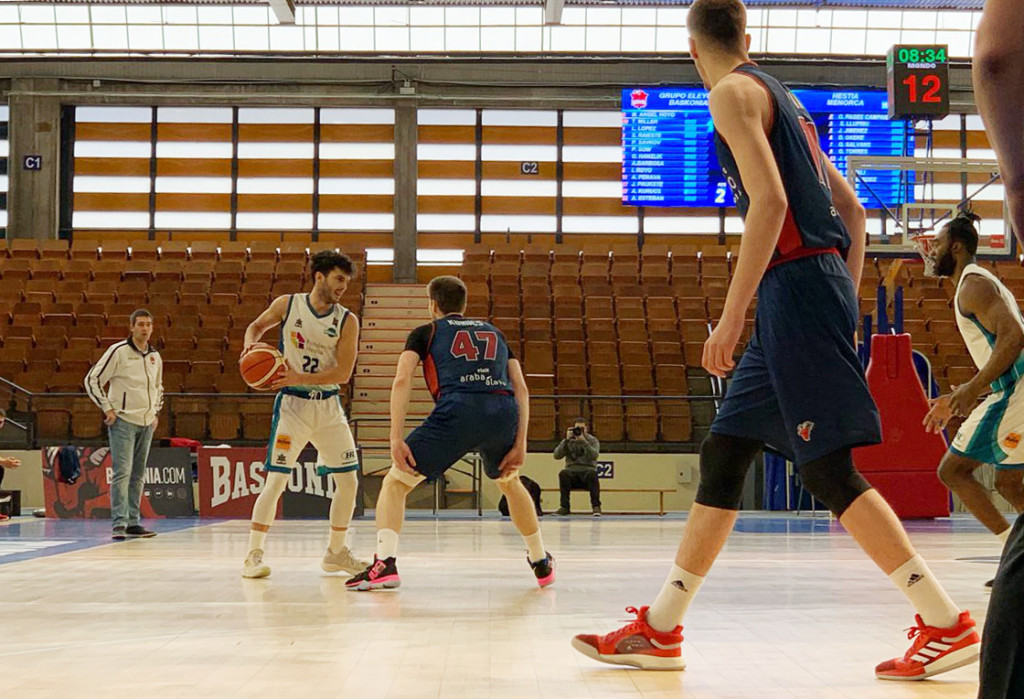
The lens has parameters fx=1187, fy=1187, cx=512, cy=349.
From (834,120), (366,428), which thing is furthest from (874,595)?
(834,120)

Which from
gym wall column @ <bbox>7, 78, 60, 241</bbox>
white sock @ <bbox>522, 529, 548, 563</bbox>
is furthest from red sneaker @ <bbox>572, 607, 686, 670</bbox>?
gym wall column @ <bbox>7, 78, 60, 241</bbox>

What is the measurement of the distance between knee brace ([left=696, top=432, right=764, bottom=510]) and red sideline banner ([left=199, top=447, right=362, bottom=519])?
1110 cm

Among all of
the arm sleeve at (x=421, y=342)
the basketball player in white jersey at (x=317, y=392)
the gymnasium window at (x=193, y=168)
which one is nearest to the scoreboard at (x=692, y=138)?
the gymnasium window at (x=193, y=168)

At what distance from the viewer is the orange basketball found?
20.8ft

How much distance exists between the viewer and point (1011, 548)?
4.48ft

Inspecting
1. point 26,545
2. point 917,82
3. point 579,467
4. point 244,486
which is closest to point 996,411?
point 26,545

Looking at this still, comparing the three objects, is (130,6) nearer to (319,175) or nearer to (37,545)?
(319,175)

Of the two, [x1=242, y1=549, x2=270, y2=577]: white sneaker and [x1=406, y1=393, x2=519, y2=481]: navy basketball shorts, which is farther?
[x1=242, y1=549, x2=270, y2=577]: white sneaker

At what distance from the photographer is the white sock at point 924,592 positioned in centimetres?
315

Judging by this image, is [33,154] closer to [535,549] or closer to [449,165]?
[449,165]

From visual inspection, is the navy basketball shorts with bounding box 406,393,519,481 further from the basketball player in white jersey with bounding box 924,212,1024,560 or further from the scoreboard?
the scoreboard

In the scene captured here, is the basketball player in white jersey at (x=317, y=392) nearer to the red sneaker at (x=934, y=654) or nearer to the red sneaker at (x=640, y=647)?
the red sneaker at (x=640, y=647)

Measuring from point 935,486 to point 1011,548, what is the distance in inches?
459

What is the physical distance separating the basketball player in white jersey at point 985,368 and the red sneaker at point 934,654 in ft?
5.84
